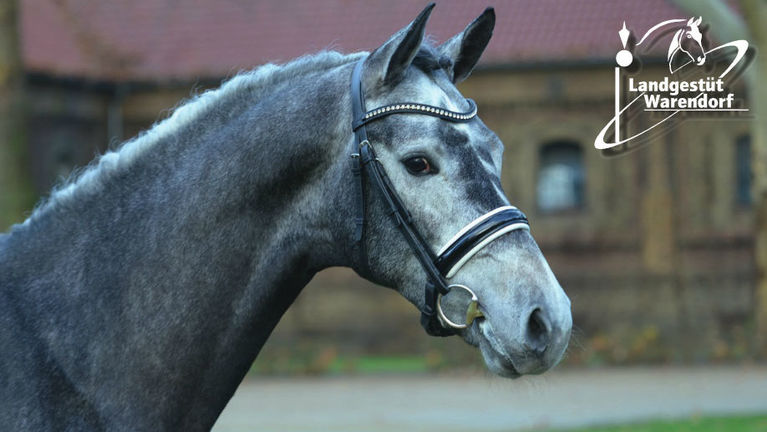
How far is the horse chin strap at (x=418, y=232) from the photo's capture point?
276 cm

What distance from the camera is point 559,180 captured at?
60.4ft

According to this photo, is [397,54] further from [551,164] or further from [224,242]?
[551,164]

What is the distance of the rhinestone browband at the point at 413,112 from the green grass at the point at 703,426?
6.64 meters

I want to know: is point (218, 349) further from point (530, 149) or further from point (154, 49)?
point (154, 49)

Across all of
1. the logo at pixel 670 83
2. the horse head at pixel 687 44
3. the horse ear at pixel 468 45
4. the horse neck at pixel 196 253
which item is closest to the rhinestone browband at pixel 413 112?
the horse neck at pixel 196 253

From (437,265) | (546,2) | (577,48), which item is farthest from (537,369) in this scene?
(546,2)

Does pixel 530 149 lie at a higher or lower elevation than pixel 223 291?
lower

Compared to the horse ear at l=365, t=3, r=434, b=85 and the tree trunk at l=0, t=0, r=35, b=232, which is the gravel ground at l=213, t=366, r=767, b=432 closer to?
the tree trunk at l=0, t=0, r=35, b=232

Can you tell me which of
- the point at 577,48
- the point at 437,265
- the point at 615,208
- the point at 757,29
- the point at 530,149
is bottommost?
the point at 615,208

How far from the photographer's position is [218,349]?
296 centimetres

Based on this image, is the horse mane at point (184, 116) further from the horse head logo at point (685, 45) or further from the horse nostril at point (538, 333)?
the horse head logo at point (685, 45)

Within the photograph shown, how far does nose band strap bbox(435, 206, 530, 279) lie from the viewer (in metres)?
2.75

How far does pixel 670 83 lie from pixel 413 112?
1203 cm

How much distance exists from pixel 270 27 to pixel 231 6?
1506mm
